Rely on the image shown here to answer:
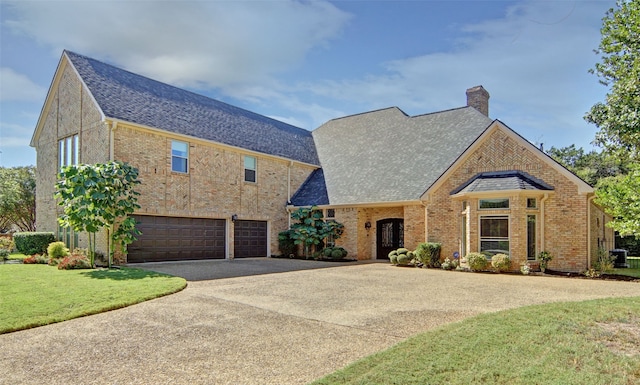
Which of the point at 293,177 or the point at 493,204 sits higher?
the point at 293,177

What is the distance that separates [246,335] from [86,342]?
2219 millimetres

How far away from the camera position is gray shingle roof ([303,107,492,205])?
60.7 feet

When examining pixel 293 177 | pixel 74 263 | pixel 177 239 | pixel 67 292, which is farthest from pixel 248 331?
pixel 293 177

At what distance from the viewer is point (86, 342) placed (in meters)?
5.52

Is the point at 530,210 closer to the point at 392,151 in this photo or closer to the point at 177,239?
the point at 392,151

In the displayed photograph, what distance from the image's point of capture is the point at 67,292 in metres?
8.70

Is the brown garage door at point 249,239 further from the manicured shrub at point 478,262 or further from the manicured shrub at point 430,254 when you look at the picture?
the manicured shrub at point 478,262

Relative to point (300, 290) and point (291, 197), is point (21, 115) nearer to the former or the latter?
point (291, 197)

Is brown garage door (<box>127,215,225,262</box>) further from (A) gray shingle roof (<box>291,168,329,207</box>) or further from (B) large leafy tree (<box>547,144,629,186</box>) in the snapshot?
(B) large leafy tree (<box>547,144,629,186</box>)

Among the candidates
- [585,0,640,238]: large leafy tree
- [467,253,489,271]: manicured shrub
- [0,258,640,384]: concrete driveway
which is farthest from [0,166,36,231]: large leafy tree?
[585,0,640,238]: large leafy tree

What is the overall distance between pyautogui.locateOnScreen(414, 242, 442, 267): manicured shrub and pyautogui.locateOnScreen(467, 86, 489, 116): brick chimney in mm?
10308

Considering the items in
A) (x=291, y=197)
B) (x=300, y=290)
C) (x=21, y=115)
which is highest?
(x=21, y=115)

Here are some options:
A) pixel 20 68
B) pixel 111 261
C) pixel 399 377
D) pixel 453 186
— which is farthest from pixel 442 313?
pixel 20 68

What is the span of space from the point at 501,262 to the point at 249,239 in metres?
11.7
